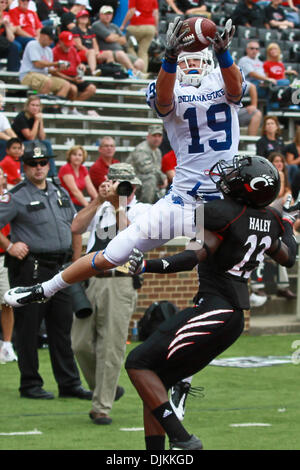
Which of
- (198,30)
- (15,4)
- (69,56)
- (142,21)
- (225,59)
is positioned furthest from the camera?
(142,21)

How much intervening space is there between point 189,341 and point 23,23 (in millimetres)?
10631

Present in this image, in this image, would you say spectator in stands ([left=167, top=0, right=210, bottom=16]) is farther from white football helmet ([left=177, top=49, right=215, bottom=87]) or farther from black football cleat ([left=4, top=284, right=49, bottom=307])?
black football cleat ([left=4, top=284, right=49, bottom=307])

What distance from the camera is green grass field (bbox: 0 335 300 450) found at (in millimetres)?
7066

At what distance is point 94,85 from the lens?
1556cm

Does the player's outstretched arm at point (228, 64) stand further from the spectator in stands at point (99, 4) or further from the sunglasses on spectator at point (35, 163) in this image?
the spectator in stands at point (99, 4)

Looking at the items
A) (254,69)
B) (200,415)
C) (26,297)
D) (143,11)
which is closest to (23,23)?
(143,11)

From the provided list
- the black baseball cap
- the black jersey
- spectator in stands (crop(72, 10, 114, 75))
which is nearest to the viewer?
the black jersey

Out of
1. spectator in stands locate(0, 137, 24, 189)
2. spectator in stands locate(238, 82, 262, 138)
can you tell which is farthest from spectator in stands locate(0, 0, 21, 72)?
spectator in stands locate(238, 82, 262, 138)

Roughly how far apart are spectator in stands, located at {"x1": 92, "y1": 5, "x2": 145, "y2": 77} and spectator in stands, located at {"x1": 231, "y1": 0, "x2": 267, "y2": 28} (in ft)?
13.6

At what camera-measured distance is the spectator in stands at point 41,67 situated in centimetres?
1410

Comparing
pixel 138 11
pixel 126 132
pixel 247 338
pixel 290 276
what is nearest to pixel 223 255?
pixel 247 338

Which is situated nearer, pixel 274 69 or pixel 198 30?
pixel 198 30

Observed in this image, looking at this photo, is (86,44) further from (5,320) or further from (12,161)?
(5,320)

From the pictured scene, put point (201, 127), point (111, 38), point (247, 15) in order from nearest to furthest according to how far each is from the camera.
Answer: point (201, 127)
point (111, 38)
point (247, 15)
